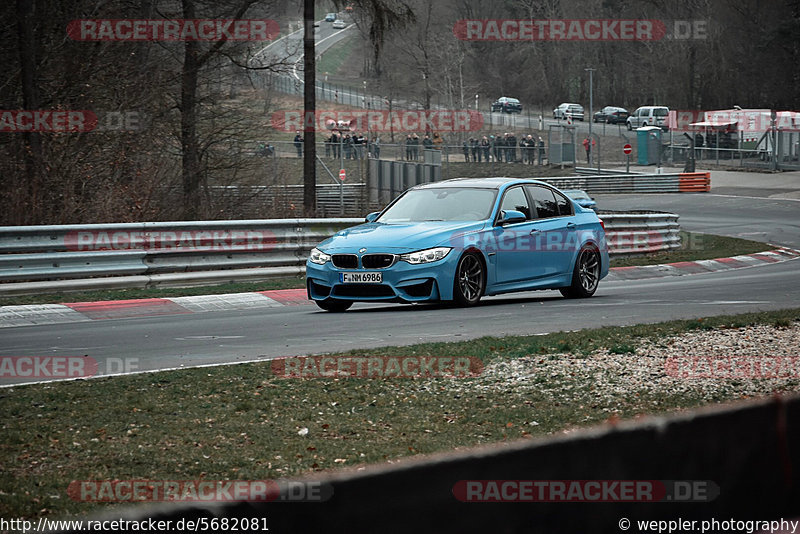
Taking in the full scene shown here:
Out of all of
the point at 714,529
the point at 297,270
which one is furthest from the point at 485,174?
the point at 714,529

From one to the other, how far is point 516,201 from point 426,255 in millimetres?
2242

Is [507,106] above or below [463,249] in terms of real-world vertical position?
above

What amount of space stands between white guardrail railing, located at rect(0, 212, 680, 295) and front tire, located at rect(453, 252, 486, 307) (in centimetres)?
492

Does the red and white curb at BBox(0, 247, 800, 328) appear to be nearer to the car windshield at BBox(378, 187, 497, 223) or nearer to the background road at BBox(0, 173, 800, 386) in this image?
the background road at BBox(0, 173, 800, 386)

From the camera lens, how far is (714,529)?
321 centimetres

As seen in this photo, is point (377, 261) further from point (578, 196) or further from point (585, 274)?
point (578, 196)

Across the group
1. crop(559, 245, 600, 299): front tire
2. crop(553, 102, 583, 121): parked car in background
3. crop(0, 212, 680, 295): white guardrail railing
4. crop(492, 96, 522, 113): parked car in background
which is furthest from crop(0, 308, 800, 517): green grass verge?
crop(492, 96, 522, 113): parked car in background

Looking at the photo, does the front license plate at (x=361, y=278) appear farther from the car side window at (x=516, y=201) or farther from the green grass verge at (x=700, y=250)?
the green grass verge at (x=700, y=250)

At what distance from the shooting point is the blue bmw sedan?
40.4 ft

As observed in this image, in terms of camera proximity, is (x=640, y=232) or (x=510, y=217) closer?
(x=510, y=217)

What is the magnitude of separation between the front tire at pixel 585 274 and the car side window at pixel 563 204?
21.6 inches

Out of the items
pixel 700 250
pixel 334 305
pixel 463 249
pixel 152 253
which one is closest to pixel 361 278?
pixel 334 305

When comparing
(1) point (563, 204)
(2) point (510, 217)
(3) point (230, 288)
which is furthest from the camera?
(3) point (230, 288)

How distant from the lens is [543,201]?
14453 millimetres
